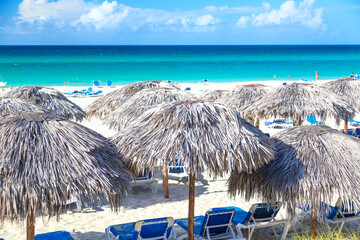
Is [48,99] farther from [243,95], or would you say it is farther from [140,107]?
[243,95]

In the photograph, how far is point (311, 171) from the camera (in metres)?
4.27

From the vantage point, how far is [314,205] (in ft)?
14.1

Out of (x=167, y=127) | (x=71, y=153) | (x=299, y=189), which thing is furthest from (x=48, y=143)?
(x=299, y=189)

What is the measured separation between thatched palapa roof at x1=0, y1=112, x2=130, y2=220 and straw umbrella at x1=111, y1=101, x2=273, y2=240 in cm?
36

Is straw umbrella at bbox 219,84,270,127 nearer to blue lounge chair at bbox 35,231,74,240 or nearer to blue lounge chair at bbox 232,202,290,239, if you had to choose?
blue lounge chair at bbox 232,202,290,239

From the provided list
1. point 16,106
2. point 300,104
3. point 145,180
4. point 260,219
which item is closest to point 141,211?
point 145,180

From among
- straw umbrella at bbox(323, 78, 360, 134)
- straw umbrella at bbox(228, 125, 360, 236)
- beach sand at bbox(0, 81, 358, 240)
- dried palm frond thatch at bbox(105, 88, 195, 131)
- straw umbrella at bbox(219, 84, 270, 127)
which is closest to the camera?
straw umbrella at bbox(228, 125, 360, 236)

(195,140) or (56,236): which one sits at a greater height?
(195,140)

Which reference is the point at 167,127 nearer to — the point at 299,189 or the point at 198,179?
the point at 299,189

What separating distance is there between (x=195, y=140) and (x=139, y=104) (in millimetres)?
3317

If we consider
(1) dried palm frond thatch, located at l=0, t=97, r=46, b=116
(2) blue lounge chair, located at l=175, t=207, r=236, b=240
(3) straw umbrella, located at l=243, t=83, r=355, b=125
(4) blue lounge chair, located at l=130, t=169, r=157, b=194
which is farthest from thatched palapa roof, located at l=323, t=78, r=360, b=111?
(1) dried palm frond thatch, located at l=0, t=97, r=46, b=116

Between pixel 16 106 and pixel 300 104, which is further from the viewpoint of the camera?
pixel 300 104

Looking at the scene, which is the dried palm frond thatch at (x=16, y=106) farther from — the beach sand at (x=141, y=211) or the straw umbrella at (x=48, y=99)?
the beach sand at (x=141, y=211)

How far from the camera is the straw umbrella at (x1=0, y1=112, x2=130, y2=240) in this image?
3309 mm
